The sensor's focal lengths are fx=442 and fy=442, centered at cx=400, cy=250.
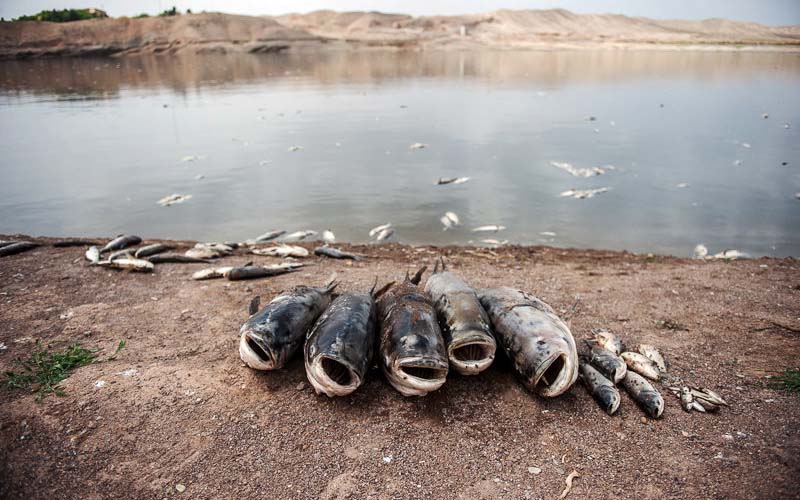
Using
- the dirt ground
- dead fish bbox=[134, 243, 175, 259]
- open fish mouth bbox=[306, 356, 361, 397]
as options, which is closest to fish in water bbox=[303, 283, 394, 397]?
open fish mouth bbox=[306, 356, 361, 397]

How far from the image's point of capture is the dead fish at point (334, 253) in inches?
354

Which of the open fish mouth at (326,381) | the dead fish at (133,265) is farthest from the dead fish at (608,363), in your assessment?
the dead fish at (133,265)

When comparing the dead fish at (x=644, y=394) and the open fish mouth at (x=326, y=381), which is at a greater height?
the open fish mouth at (x=326, y=381)

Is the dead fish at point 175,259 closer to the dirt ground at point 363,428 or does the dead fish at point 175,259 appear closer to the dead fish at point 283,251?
the dead fish at point 283,251

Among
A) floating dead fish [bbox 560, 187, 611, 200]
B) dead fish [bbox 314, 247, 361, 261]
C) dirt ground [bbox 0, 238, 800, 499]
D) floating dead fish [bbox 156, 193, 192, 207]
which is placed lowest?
dirt ground [bbox 0, 238, 800, 499]

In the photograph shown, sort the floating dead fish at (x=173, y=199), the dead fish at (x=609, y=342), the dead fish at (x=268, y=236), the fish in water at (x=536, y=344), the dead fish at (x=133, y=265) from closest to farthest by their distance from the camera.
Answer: the fish in water at (x=536, y=344) < the dead fish at (x=609, y=342) < the dead fish at (x=133, y=265) < the dead fish at (x=268, y=236) < the floating dead fish at (x=173, y=199)

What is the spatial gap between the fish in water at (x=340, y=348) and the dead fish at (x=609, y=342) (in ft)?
9.22

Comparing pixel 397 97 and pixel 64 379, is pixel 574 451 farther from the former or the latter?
pixel 397 97

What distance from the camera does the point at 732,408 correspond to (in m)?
4.36

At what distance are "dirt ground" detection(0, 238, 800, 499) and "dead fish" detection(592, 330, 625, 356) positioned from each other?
9.5 inches

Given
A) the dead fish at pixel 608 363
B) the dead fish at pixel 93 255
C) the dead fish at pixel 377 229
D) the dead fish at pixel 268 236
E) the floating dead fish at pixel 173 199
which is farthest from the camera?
the floating dead fish at pixel 173 199

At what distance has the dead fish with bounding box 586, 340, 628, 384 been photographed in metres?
4.70

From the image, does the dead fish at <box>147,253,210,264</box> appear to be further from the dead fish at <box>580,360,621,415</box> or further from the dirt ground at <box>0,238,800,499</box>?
the dead fish at <box>580,360,621,415</box>

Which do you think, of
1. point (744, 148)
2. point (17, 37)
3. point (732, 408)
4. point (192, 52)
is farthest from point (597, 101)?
point (17, 37)
